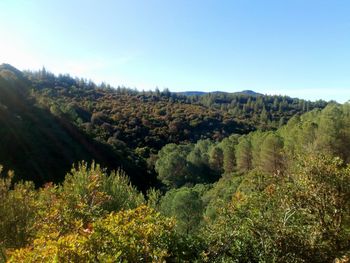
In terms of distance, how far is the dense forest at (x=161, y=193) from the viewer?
924 cm

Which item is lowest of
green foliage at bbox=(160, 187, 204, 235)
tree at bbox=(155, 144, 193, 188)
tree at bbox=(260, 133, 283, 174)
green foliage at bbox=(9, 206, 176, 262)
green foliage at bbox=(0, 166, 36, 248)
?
tree at bbox=(155, 144, 193, 188)

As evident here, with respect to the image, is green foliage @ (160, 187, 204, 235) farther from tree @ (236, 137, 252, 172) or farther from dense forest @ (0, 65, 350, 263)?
tree @ (236, 137, 252, 172)

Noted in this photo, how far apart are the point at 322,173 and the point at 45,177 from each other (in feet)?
165

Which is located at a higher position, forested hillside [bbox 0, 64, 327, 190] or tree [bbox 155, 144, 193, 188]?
forested hillside [bbox 0, 64, 327, 190]

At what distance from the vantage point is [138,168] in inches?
3243

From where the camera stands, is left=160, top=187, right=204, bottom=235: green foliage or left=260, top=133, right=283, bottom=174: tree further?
left=260, top=133, right=283, bottom=174: tree

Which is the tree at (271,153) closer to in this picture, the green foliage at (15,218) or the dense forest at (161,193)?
the dense forest at (161,193)

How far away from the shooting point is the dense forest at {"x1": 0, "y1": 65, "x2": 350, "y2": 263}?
9.24 metres

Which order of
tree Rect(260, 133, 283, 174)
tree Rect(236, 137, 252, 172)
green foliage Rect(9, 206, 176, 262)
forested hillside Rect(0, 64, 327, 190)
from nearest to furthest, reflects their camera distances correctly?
green foliage Rect(9, 206, 176, 262) < tree Rect(260, 133, 283, 174) < forested hillside Rect(0, 64, 327, 190) < tree Rect(236, 137, 252, 172)

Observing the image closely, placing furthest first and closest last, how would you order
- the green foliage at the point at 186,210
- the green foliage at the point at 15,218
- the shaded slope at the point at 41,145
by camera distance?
1. the shaded slope at the point at 41,145
2. the green foliage at the point at 186,210
3. the green foliage at the point at 15,218

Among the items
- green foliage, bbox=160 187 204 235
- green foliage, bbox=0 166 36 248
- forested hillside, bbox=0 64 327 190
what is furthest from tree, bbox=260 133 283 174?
green foliage, bbox=0 166 36 248

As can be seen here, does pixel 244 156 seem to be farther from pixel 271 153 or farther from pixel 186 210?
pixel 186 210

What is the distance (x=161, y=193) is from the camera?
182ft

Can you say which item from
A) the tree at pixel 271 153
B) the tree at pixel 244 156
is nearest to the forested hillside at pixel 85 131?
the tree at pixel 244 156
